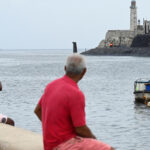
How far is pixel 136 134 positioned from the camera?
18.7m

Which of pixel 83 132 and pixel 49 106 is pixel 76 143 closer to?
pixel 83 132

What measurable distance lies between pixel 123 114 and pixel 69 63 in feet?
68.0

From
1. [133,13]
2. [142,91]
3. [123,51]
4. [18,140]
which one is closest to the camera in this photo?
[18,140]

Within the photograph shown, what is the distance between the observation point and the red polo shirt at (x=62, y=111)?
15.5 ft

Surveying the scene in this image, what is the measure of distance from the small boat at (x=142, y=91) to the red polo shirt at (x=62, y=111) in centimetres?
2285

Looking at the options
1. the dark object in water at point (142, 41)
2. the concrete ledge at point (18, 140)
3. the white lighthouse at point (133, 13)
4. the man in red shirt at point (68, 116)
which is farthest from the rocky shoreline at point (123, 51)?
the man in red shirt at point (68, 116)

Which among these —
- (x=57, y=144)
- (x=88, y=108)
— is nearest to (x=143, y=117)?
(x=88, y=108)

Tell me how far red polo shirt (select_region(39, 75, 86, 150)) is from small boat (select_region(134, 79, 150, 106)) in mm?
22848

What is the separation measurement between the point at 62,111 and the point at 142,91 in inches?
933

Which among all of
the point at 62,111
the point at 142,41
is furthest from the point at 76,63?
the point at 142,41

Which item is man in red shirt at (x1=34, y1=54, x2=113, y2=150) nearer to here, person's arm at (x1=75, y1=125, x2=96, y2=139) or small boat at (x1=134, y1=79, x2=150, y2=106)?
person's arm at (x1=75, y1=125, x2=96, y2=139)

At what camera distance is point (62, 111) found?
4.82 meters

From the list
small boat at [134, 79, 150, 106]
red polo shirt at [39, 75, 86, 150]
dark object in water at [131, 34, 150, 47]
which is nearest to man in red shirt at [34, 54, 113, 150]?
red polo shirt at [39, 75, 86, 150]

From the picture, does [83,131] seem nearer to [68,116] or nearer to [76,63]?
[68,116]
